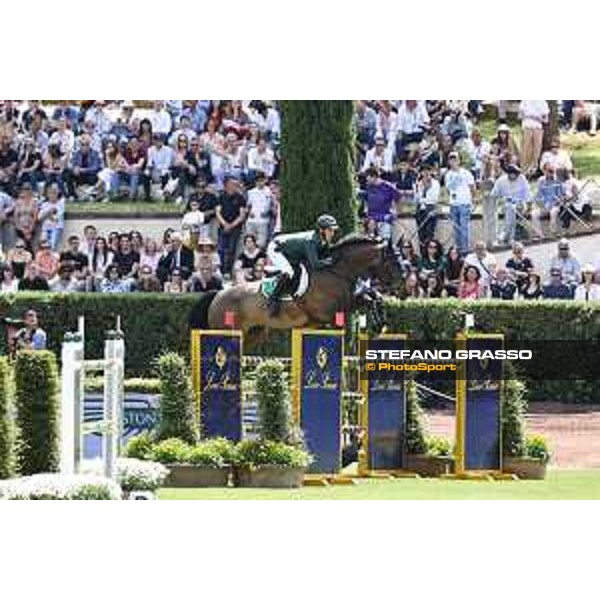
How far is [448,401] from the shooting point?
20.1 m

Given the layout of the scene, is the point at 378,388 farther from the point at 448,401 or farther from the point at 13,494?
the point at 13,494

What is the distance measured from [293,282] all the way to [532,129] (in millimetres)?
2077

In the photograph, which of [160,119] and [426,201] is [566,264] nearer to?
[426,201]

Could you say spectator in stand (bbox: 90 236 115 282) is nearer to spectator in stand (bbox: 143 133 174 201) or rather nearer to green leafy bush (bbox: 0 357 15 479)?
spectator in stand (bbox: 143 133 174 201)

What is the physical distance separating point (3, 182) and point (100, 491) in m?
2.73

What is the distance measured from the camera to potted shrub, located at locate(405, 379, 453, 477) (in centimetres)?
2019

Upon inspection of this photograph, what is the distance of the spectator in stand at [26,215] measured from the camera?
2017 centimetres

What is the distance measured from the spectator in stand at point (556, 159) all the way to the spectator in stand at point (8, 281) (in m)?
3.91

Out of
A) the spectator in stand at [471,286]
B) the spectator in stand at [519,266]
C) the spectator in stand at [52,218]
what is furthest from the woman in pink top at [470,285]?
the spectator in stand at [52,218]

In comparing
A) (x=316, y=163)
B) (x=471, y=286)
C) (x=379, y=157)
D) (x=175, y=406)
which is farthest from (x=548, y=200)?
(x=175, y=406)

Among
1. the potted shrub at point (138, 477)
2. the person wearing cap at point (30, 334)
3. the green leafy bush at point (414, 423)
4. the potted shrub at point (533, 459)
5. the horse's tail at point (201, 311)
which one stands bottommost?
the potted shrub at point (138, 477)

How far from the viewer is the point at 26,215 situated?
20172mm

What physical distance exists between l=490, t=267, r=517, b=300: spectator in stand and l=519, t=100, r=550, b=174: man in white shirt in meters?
0.77

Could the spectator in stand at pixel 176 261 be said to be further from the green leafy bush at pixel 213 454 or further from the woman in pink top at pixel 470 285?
the woman in pink top at pixel 470 285
